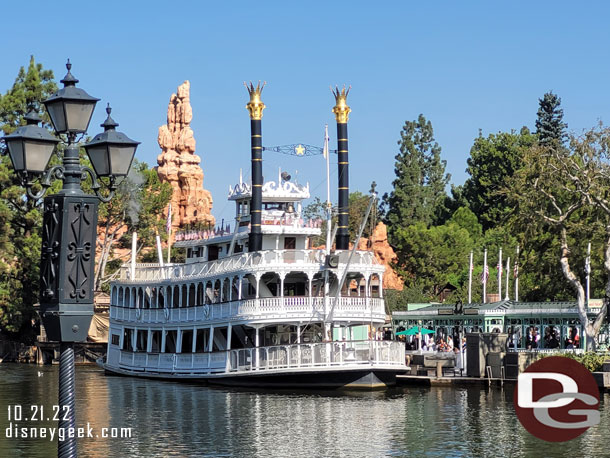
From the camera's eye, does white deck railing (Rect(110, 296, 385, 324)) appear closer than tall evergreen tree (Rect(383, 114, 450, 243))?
Yes

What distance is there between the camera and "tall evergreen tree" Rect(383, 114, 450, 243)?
108 meters

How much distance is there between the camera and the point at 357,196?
12125 cm

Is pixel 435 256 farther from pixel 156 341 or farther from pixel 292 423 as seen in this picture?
pixel 292 423

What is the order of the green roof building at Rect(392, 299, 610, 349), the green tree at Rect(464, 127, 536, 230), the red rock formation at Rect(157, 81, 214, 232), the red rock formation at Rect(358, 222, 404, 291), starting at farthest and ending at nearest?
the red rock formation at Rect(157, 81, 214, 232) < the green tree at Rect(464, 127, 536, 230) < the red rock formation at Rect(358, 222, 404, 291) < the green roof building at Rect(392, 299, 610, 349)

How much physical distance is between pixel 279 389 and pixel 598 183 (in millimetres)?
16748

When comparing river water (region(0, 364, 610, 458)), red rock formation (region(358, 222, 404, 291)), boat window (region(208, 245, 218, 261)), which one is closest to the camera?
river water (region(0, 364, 610, 458))

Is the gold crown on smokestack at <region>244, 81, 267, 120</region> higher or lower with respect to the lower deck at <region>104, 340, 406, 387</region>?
higher

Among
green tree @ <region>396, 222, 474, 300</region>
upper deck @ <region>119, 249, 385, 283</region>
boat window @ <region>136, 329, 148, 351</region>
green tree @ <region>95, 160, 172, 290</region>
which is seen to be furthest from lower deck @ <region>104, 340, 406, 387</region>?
green tree @ <region>396, 222, 474, 300</region>

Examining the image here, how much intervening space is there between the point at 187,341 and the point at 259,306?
9983mm

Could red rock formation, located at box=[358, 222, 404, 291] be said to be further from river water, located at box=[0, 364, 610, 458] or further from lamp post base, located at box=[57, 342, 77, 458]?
lamp post base, located at box=[57, 342, 77, 458]

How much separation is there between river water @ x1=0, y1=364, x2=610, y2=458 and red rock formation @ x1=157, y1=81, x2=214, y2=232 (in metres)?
68.4

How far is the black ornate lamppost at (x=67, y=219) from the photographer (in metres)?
10.7

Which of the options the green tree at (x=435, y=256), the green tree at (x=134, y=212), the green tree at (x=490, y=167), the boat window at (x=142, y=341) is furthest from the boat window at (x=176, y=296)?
the green tree at (x=490, y=167)

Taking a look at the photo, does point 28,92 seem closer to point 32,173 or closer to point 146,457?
point 146,457
